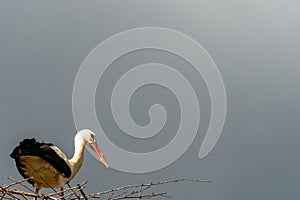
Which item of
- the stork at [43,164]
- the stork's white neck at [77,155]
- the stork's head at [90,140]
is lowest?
the stork at [43,164]

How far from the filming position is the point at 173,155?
5.96 metres

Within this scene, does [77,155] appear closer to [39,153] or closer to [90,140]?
[90,140]

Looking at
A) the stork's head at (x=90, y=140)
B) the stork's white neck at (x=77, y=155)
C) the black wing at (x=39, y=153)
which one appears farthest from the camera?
the stork's head at (x=90, y=140)

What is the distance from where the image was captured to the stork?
4137 millimetres

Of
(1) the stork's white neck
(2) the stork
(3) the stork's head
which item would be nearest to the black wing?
(2) the stork

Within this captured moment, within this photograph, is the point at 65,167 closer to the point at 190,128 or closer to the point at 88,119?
the point at 88,119

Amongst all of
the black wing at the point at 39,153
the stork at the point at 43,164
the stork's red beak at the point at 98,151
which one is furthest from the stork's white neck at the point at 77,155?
the black wing at the point at 39,153

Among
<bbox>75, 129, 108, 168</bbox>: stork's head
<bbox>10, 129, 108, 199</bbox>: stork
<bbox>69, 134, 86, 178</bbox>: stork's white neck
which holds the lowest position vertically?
<bbox>10, 129, 108, 199</bbox>: stork

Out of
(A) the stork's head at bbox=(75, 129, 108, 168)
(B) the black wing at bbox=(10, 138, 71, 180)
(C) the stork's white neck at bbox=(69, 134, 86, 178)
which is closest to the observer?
(B) the black wing at bbox=(10, 138, 71, 180)

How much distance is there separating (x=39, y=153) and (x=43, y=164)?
0.14 m

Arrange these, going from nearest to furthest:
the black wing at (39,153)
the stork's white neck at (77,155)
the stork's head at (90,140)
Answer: the black wing at (39,153), the stork's white neck at (77,155), the stork's head at (90,140)

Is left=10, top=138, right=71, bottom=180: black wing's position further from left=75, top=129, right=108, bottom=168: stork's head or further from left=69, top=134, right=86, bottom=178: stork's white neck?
left=75, top=129, right=108, bottom=168: stork's head

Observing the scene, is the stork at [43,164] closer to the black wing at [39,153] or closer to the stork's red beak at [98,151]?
the black wing at [39,153]

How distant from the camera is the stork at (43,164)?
414cm
